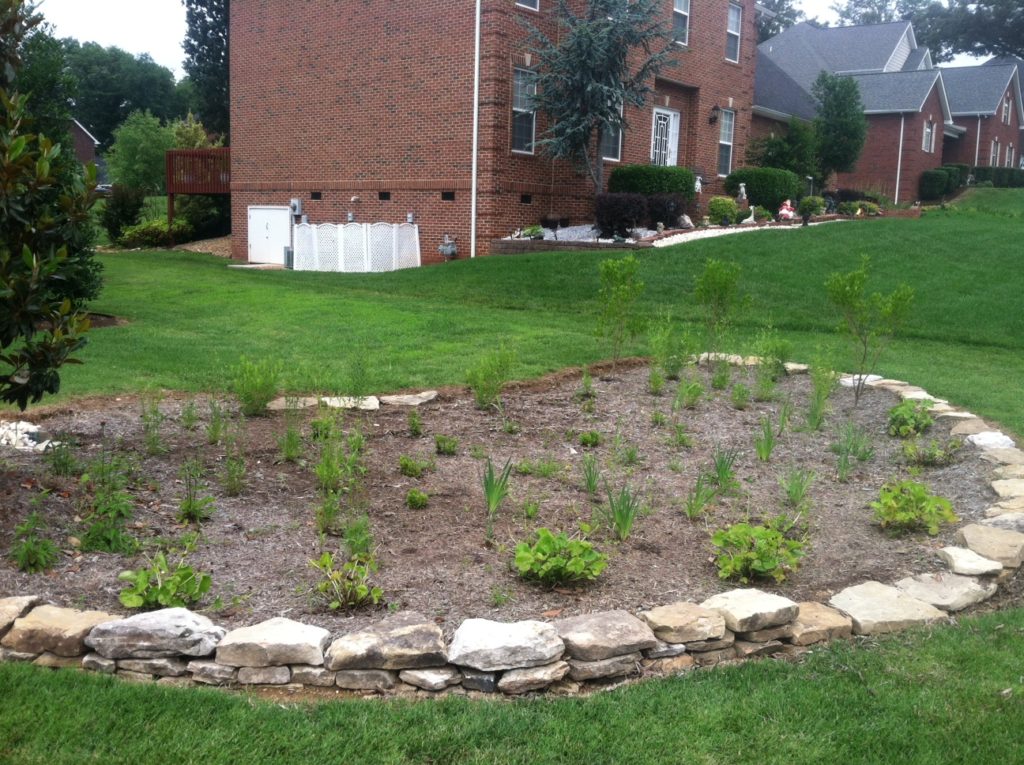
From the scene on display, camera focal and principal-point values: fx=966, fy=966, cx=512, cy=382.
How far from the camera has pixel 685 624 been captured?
3422mm

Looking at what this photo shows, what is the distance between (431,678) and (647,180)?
687 inches

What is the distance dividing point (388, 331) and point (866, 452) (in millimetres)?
5506

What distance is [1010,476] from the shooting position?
17.9 ft

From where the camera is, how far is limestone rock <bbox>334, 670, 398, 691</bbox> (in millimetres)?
3139

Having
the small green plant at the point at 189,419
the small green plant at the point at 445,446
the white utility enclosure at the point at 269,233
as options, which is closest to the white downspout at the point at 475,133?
the white utility enclosure at the point at 269,233

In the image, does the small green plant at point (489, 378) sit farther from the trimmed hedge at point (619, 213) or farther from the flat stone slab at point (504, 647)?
the trimmed hedge at point (619, 213)

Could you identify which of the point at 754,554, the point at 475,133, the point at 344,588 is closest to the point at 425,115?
the point at 475,133

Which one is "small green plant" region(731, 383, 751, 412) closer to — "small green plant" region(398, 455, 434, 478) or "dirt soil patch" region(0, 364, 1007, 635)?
"dirt soil patch" region(0, 364, 1007, 635)

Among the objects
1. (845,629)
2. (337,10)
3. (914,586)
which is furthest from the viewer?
(337,10)

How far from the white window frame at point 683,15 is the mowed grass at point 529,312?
21.0ft

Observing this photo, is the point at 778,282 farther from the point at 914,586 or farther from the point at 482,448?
the point at 914,586

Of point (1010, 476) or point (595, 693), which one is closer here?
point (595, 693)

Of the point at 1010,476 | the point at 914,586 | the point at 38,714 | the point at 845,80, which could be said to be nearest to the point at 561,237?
the point at 845,80

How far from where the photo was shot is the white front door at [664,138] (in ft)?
72.1
